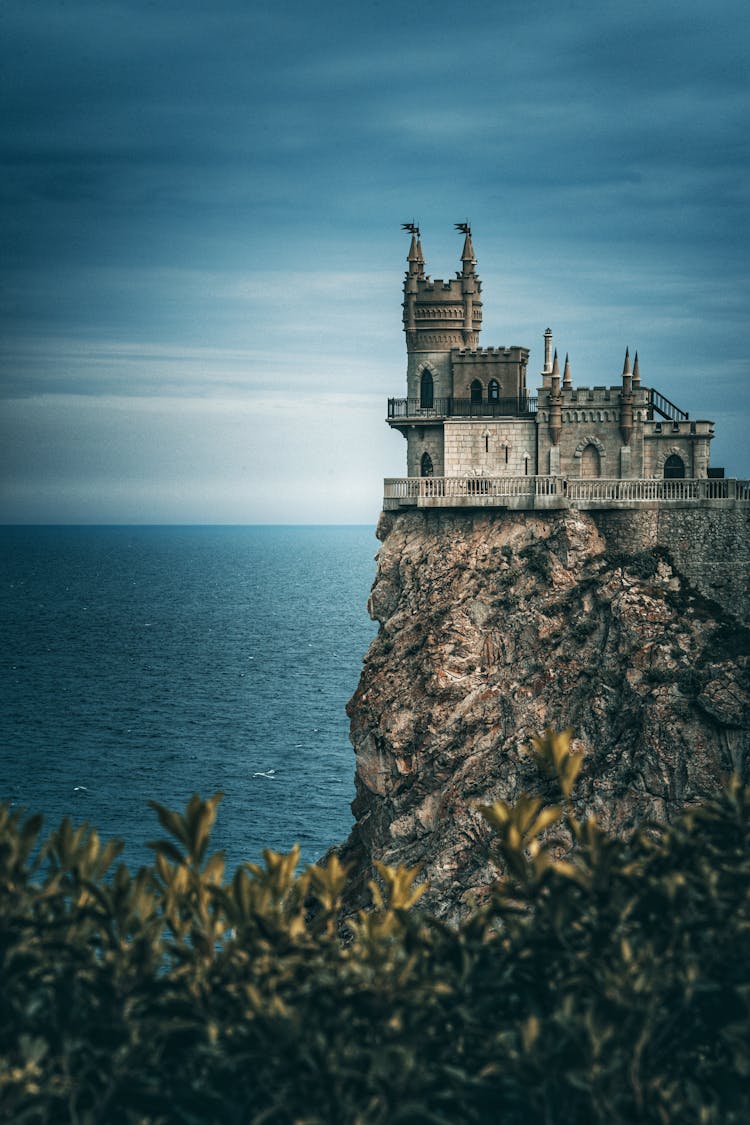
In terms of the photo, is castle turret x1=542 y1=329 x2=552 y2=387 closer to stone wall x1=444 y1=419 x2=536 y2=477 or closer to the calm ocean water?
stone wall x1=444 y1=419 x2=536 y2=477

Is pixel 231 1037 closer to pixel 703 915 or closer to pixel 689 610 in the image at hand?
pixel 703 915

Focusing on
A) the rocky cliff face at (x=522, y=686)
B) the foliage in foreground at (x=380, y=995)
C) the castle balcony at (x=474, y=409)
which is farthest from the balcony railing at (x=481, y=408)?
the foliage in foreground at (x=380, y=995)

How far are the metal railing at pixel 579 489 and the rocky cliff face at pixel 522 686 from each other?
114 centimetres

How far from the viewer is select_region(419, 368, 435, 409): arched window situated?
218 ft

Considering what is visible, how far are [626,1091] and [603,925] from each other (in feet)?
7.77

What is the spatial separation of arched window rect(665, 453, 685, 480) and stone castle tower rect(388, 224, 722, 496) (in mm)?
49

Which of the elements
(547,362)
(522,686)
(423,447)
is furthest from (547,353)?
(522,686)

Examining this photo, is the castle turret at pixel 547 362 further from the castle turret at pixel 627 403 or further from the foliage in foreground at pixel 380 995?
the foliage in foreground at pixel 380 995

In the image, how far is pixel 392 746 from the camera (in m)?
55.8

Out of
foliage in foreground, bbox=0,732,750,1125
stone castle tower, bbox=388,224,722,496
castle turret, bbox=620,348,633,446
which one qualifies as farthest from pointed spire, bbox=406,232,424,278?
foliage in foreground, bbox=0,732,750,1125

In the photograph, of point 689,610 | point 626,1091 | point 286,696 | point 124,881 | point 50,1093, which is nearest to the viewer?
point 50,1093

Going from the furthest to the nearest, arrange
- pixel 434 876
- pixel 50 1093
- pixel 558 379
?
1. pixel 558 379
2. pixel 434 876
3. pixel 50 1093

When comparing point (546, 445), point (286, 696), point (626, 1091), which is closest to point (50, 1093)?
point (626, 1091)

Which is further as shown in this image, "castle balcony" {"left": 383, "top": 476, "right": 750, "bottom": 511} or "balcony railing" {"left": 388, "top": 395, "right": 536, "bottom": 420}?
"balcony railing" {"left": 388, "top": 395, "right": 536, "bottom": 420}
